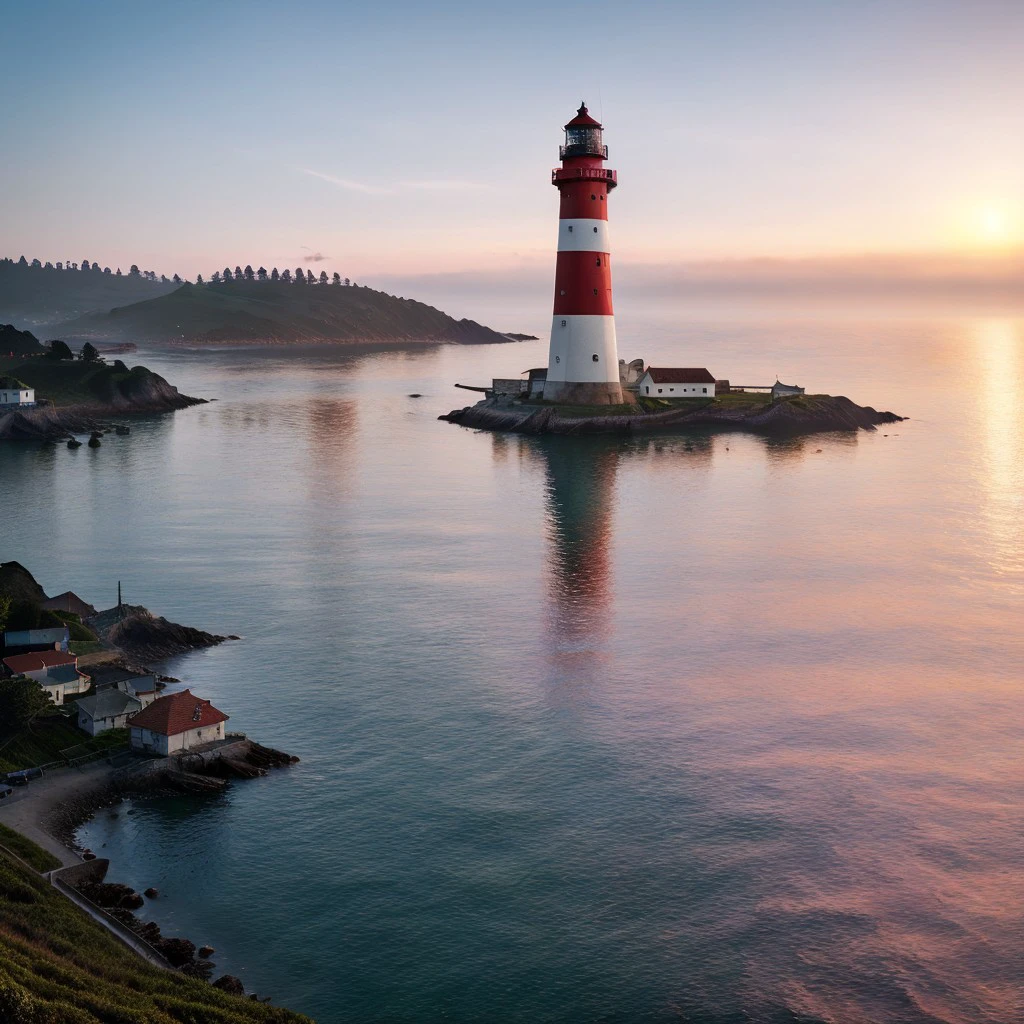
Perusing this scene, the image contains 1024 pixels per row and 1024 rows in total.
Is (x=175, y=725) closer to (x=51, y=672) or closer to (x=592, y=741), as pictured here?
(x=51, y=672)

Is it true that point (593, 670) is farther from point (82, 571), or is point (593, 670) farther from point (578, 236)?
point (578, 236)

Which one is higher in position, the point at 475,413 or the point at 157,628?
the point at 475,413

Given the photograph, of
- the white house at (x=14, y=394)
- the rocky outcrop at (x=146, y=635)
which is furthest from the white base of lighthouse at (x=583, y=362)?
the rocky outcrop at (x=146, y=635)

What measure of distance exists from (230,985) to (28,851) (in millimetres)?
6839

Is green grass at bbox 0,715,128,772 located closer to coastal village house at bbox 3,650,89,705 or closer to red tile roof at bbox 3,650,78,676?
coastal village house at bbox 3,650,89,705

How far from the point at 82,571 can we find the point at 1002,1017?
40942 millimetres

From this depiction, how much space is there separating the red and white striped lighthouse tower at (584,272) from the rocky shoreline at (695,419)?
250 cm

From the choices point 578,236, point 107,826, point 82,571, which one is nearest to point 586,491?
point 578,236

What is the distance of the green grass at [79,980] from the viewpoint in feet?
60.0

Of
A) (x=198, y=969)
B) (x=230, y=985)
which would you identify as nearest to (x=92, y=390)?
(x=198, y=969)

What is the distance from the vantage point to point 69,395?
114812 millimetres

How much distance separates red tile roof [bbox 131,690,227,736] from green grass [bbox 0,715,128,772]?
55.0 inches

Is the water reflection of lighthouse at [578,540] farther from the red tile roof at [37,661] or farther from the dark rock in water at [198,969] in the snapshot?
the dark rock in water at [198,969]

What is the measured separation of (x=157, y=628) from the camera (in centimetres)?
4047
